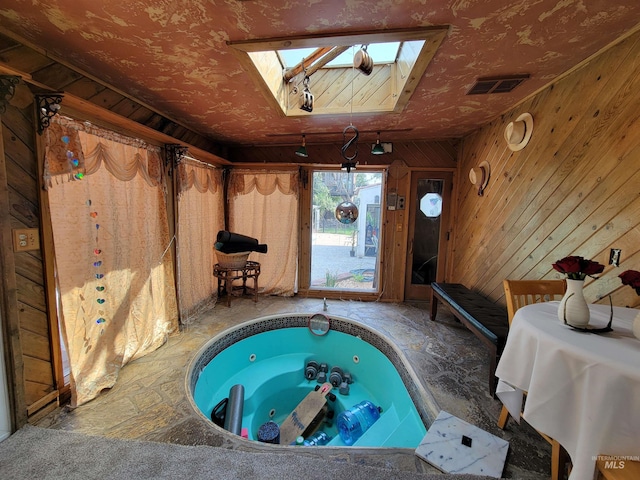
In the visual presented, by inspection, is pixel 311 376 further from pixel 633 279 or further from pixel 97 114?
pixel 97 114

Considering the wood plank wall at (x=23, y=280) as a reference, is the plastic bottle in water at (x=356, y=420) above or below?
below

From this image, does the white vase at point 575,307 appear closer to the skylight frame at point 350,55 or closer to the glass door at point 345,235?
the skylight frame at point 350,55

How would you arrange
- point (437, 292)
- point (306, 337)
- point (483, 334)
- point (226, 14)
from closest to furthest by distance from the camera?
point (226, 14) → point (483, 334) → point (437, 292) → point (306, 337)

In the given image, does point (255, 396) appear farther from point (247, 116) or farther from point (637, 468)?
point (247, 116)

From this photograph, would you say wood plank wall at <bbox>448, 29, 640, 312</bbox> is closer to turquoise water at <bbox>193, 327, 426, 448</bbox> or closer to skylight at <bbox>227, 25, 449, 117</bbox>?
skylight at <bbox>227, 25, 449, 117</bbox>

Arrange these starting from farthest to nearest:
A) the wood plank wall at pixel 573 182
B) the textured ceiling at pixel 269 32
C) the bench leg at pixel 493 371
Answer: the bench leg at pixel 493 371 < the wood plank wall at pixel 573 182 < the textured ceiling at pixel 269 32

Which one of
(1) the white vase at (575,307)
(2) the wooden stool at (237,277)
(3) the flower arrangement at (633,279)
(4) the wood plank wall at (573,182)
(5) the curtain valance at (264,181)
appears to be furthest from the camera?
(5) the curtain valance at (264,181)

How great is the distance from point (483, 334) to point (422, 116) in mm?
2099

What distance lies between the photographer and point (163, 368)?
2064 mm

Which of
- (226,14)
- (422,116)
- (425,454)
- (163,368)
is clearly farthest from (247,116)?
(425,454)

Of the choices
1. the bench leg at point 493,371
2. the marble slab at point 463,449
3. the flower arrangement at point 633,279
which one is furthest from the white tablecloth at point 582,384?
Result: the bench leg at point 493,371

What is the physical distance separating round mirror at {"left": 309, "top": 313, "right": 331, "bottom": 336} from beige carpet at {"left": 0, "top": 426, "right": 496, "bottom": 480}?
1.69 metres

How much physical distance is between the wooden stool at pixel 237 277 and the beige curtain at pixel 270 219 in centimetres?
25

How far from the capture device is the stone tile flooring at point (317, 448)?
1.38 meters
